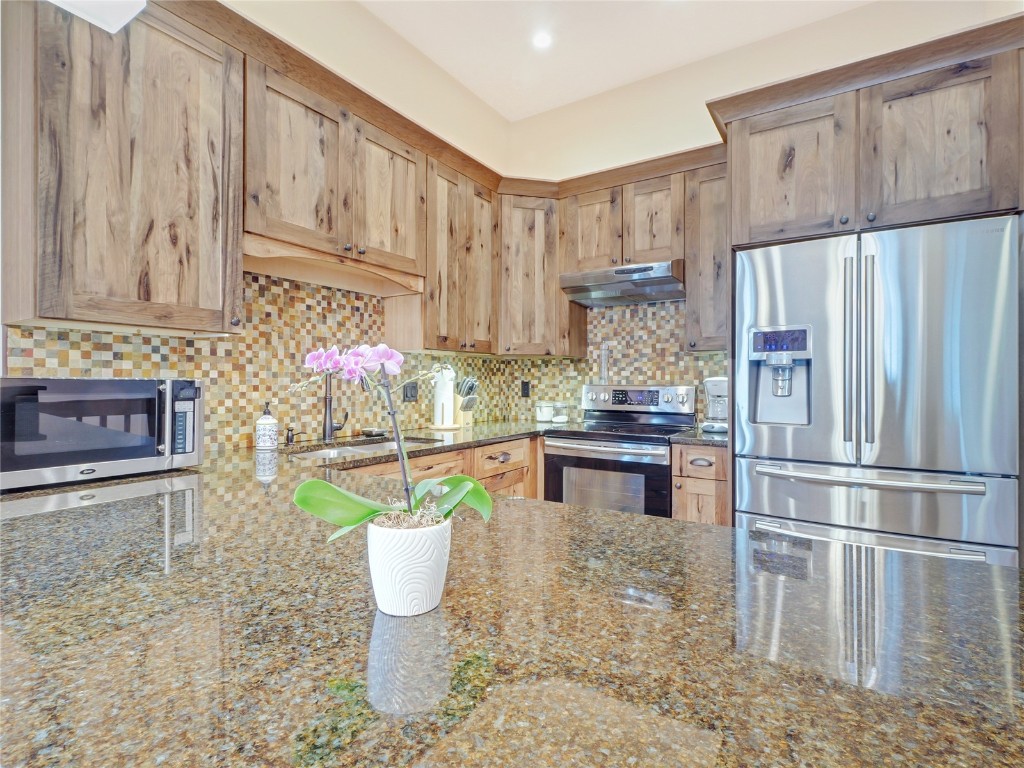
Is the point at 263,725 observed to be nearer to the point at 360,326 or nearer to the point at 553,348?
the point at 360,326

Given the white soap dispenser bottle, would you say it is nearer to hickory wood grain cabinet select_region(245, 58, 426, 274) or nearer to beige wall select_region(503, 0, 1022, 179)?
hickory wood grain cabinet select_region(245, 58, 426, 274)

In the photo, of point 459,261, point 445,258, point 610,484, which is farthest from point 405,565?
point 459,261

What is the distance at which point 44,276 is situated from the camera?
4.69 feet

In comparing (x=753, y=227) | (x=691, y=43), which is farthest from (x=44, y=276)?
(x=691, y=43)

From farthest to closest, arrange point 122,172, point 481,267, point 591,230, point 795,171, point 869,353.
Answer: point 591,230, point 481,267, point 795,171, point 869,353, point 122,172

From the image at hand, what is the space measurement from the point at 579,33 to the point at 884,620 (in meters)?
3.10

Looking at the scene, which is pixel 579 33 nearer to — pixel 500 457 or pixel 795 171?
pixel 795 171

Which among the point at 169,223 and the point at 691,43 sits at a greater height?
the point at 691,43

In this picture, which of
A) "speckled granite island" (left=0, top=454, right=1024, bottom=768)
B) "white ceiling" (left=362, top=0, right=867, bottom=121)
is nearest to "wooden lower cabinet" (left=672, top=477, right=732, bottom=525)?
"speckled granite island" (left=0, top=454, right=1024, bottom=768)

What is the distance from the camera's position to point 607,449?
9.24ft

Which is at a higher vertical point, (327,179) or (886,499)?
(327,179)

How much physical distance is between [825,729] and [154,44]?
7.47ft

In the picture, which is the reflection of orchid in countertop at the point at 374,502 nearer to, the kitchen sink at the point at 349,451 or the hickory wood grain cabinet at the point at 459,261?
the kitchen sink at the point at 349,451

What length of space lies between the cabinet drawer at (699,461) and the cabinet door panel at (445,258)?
52.4 inches
